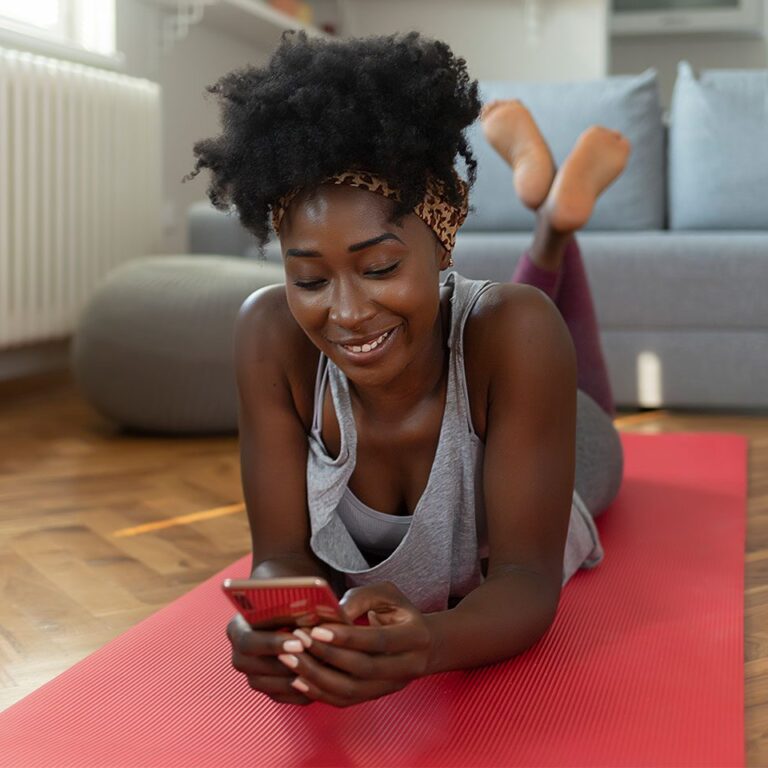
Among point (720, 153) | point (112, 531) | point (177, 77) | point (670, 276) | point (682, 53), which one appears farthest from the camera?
point (682, 53)

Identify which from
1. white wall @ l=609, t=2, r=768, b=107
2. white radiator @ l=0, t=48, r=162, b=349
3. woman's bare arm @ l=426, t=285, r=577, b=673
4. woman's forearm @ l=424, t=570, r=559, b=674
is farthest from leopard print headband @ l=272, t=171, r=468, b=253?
white wall @ l=609, t=2, r=768, b=107

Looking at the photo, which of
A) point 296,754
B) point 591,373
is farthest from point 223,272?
point 296,754

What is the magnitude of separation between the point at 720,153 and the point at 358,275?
8.32ft

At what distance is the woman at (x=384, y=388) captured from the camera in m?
1.08

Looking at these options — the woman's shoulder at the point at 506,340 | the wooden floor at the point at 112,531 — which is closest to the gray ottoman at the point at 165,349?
the wooden floor at the point at 112,531

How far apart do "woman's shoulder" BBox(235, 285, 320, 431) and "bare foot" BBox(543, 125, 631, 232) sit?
729 mm

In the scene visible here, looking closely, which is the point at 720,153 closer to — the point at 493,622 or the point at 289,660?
the point at 493,622

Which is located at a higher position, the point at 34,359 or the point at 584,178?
the point at 584,178

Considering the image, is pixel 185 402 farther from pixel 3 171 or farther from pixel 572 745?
pixel 572 745

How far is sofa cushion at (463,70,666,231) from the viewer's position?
3416 millimetres

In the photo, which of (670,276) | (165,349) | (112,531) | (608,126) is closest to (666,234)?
(670,276)

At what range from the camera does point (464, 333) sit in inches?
51.2

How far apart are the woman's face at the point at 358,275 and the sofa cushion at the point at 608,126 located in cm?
236

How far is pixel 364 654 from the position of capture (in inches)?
38.4
